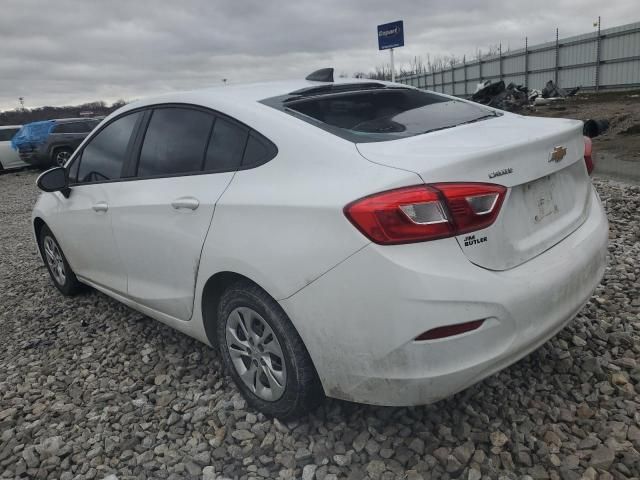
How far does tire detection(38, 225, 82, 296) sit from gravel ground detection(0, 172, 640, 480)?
2.91ft

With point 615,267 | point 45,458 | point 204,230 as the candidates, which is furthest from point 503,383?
point 45,458

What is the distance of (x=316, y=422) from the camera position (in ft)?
8.09

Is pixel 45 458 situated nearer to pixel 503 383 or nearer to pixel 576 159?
pixel 503 383

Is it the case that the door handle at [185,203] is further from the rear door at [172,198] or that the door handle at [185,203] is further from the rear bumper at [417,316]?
the rear bumper at [417,316]

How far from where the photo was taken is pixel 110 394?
9.59ft

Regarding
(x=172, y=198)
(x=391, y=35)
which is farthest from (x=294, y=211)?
(x=391, y=35)

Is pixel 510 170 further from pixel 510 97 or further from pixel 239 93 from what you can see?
pixel 510 97

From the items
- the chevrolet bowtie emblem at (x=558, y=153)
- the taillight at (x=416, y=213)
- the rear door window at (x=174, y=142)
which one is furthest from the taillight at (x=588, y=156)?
the rear door window at (x=174, y=142)

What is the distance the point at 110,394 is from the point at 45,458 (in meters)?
0.51

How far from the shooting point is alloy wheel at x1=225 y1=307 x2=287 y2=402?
233 centimetres

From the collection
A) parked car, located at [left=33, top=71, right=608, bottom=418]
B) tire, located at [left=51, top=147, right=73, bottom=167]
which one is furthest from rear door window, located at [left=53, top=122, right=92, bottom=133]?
parked car, located at [left=33, top=71, right=608, bottom=418]

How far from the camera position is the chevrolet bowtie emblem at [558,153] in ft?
7.26

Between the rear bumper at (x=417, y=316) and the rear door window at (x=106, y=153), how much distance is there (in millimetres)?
1810

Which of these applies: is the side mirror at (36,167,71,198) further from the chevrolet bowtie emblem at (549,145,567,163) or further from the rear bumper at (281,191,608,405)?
the chevrolet bowtie emblem at (549,145,567,163)
